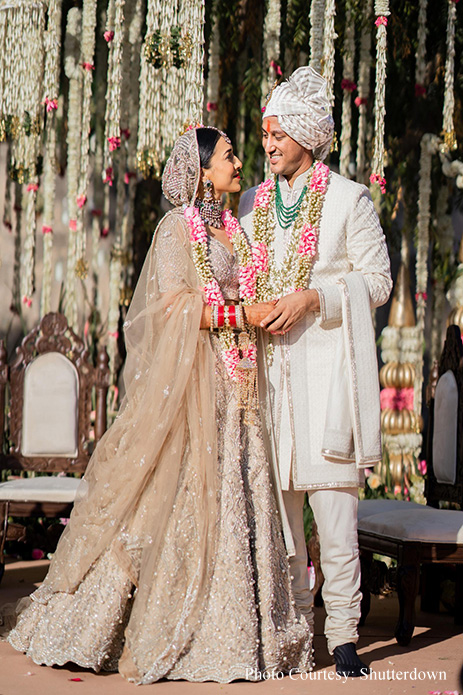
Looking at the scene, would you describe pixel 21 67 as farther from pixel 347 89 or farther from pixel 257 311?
pixel 257 311

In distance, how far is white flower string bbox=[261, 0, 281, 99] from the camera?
16.0ft

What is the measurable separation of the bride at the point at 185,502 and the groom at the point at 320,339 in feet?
0.30

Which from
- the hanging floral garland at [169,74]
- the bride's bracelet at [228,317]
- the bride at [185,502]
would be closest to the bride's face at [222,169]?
the bride at [185,502]

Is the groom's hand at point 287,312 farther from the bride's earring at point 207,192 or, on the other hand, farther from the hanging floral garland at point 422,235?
the hanging floral garland at point 422,235

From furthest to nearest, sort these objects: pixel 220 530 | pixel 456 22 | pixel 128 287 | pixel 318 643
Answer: pixel 128 287 < pixel 456 22 < pixel 318 643 < pixel 220 530

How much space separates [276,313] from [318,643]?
49.1 inches

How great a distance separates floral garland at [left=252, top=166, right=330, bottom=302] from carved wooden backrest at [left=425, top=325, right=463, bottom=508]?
4.20 feet

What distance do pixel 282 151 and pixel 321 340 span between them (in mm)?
622

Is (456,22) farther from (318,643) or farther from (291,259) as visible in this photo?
(318,643)

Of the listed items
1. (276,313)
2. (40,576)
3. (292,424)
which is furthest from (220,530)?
(40,576)

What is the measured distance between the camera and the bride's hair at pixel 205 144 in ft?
10.0

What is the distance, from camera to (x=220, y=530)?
287 cm

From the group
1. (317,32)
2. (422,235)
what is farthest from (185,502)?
(422,235)

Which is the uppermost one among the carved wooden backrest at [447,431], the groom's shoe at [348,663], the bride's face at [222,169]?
the bride's face at [222,169]
